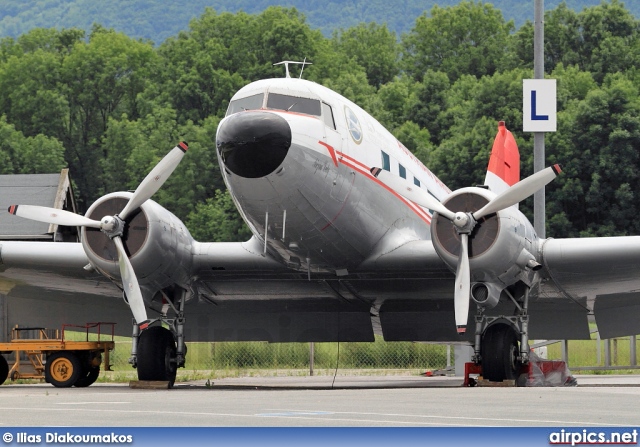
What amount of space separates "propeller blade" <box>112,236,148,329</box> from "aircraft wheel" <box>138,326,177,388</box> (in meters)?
0.81

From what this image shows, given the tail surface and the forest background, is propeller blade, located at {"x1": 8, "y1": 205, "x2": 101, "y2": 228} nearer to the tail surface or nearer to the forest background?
the tail surface

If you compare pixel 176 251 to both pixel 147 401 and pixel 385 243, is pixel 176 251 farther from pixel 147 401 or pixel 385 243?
pixel 147 401

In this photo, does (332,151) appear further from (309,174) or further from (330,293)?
(330,293)

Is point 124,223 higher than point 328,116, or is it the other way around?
point 328,116

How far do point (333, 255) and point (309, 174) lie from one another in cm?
224

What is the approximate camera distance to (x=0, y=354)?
892 inches

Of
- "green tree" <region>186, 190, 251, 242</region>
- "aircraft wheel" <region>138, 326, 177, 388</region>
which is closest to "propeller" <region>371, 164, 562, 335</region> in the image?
"aircraft wheel" <region>138, 326, 177, 388</region>

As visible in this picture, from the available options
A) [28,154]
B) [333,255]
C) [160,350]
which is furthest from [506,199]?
[28,154]

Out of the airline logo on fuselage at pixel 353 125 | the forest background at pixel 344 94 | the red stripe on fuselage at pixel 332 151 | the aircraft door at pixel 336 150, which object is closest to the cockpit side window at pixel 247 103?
the aircraft door at pixel 336 150

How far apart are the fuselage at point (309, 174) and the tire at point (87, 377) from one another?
4326 mm

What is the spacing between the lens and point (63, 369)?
21.0 m

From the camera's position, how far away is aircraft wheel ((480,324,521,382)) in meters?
18.2

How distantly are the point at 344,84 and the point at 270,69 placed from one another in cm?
598

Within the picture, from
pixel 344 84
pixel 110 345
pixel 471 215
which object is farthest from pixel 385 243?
pixel 344 84
